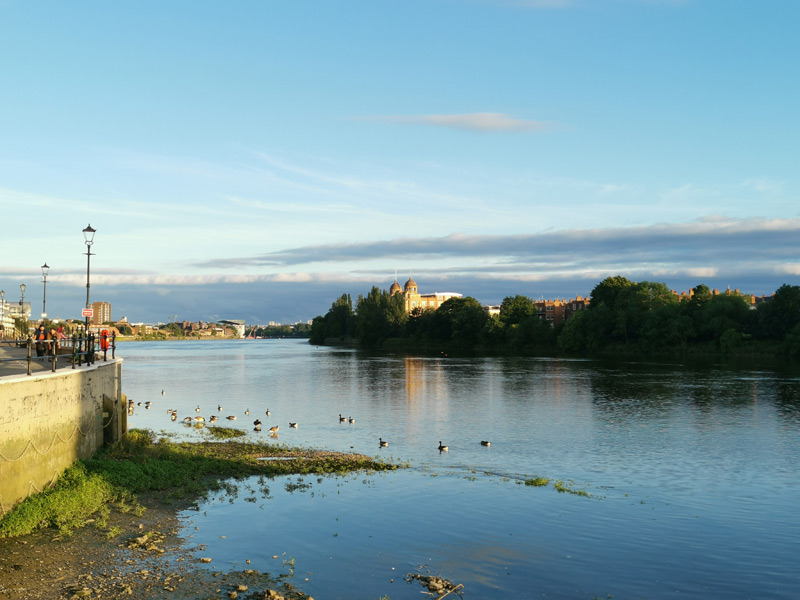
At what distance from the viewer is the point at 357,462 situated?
29469mm

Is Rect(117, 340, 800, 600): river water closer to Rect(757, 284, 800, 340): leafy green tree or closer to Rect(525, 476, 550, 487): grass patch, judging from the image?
Rect(525, 476, 550, 487): grass patch

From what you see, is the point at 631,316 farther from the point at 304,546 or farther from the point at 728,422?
the point at 304,546

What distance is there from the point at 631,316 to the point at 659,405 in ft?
283

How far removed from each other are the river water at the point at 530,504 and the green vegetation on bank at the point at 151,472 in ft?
5.33

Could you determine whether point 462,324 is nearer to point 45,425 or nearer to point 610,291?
point 610,291

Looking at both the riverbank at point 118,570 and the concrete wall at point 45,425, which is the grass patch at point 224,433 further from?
the riverbank at point 118,570

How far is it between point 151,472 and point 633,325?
403 ft

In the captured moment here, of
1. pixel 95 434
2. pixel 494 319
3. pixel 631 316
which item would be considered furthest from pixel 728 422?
pixel 494 319

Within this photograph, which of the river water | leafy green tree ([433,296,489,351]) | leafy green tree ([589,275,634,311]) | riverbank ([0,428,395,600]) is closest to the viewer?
riverbank ([0,428,395,600])

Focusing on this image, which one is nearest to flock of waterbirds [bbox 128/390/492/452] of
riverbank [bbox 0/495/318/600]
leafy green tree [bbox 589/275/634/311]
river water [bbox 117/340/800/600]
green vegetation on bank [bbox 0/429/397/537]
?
river water [bbox 117/340/800/600]

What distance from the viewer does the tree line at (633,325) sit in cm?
11362

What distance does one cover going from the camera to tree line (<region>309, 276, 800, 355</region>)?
4473 inches

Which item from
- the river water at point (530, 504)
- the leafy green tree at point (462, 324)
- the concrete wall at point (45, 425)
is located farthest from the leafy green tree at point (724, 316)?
the concrete wall at point (45, 425)

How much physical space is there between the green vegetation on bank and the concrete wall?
473mm
